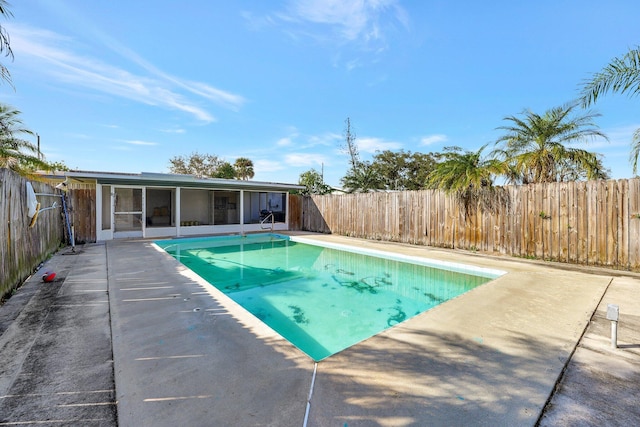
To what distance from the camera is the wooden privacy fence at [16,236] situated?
11.7 ft

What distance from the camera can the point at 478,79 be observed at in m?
10.8

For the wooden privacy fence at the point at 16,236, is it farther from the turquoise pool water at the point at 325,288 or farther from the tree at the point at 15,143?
the tree at the point at 15,143

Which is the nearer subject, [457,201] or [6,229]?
[6,229]

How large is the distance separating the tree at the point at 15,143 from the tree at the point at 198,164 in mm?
18799

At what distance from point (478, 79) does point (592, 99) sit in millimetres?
6580

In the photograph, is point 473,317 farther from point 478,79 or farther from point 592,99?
point 478,79

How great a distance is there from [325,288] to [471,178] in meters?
4.96

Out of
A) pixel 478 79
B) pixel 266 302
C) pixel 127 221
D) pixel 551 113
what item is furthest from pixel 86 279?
pixel 478 79

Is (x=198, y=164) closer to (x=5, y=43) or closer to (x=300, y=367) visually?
(x=5, y=43)

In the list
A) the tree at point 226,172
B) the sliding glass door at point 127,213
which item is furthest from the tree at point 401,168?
the sliding glass door at point 127,213

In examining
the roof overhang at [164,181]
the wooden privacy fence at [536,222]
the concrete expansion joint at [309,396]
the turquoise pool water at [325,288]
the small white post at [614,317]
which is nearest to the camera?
the concrete expansion joint at [309,396]

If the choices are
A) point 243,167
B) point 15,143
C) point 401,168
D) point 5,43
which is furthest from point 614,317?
point 243,167

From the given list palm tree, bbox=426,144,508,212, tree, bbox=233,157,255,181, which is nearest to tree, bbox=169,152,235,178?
tree, bbox=233,157,255,181

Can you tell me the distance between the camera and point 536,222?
6637 mm
